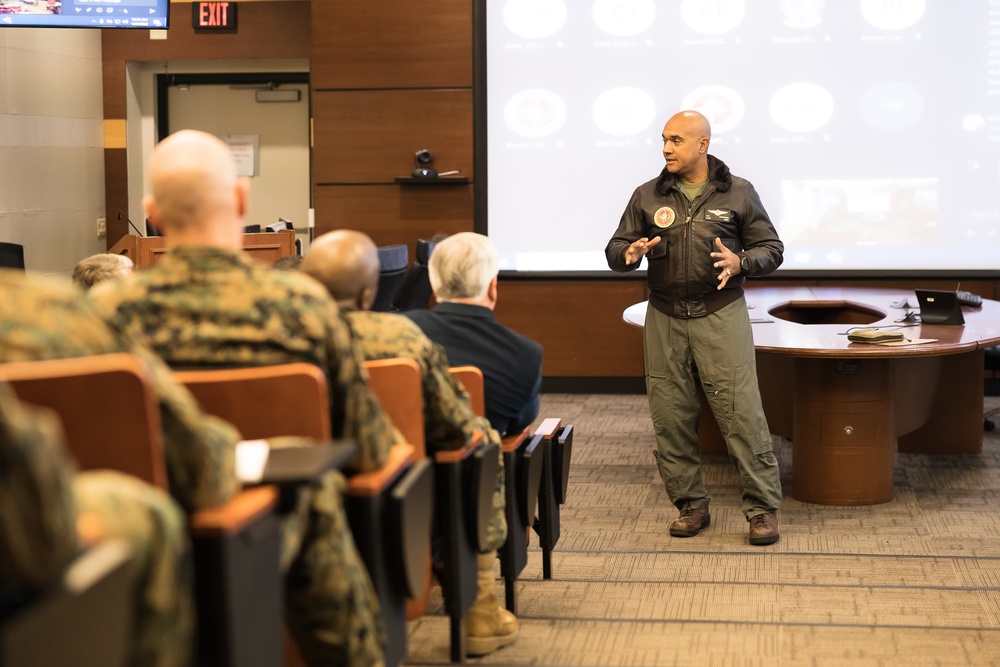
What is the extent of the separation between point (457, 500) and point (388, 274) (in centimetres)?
243

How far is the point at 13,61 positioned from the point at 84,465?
22.7 ft

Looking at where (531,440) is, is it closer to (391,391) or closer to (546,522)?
(546,522)

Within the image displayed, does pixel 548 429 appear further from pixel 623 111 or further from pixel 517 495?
pixel 623 111

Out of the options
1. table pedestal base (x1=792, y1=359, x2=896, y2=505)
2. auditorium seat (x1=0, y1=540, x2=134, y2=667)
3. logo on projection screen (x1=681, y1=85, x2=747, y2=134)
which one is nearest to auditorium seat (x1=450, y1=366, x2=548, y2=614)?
auditorium seat (x1=0, y1=540, x2=134, y2=667)

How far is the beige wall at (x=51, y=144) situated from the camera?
7.54 metres

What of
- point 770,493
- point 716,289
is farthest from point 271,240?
point 770,493

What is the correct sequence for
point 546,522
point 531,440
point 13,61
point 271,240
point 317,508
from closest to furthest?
point 317,508, point 531,440, point 546,522, point 271,240, point 13,61

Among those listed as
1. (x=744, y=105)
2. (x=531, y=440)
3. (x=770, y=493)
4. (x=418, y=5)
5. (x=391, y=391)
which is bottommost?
(x=770, y=493)

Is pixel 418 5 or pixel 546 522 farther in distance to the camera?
pixel 418 5

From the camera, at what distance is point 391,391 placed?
2.42 meters

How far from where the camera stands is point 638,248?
404cm

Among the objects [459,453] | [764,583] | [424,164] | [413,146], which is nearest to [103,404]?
[459,453]

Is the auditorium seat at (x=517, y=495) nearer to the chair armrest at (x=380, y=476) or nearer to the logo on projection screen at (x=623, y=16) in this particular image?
the chair armrest at (x=380, y=476)

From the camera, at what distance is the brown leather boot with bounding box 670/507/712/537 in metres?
4.19
